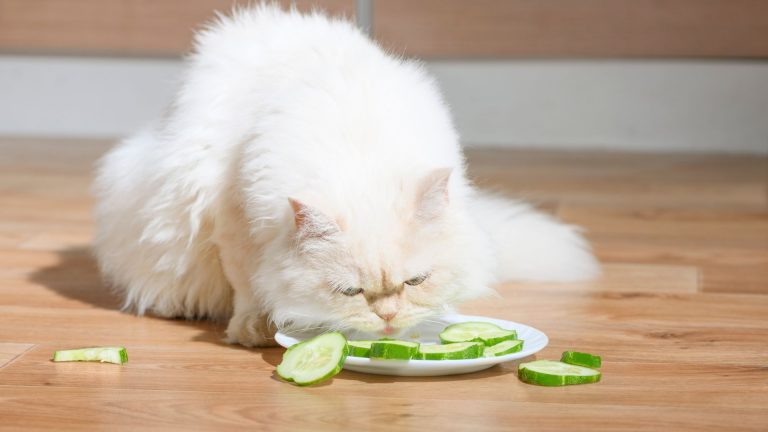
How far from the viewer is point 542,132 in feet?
15.5

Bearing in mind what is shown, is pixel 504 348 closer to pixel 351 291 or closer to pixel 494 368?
pixel 494 368

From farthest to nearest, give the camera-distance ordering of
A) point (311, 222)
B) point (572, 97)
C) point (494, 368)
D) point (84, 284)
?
point (572, 97)
point (84, 284)
point (494, 368)
point (311, 222)

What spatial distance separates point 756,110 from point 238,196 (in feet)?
10.3

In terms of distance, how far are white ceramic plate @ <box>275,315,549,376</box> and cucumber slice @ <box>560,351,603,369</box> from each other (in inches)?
1.9

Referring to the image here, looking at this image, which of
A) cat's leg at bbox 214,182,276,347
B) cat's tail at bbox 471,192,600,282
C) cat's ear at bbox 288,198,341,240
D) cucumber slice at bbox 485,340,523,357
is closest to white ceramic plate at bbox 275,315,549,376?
cucumber slice at bbox 485,340,523,357

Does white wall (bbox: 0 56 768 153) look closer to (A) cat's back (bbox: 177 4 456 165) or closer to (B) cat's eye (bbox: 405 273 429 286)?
(A) cat's back (bbox: 177 4 456 165)

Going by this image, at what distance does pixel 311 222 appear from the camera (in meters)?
1.64

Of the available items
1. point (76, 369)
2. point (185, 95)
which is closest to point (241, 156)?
point (185, 95)

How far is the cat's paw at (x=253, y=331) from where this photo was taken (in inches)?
77.5

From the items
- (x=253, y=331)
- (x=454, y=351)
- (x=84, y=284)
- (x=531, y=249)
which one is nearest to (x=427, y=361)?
(x=454, y=351)

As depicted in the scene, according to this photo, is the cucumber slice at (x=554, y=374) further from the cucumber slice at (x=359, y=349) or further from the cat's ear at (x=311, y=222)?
the cat's ear at (x=311, y=222)

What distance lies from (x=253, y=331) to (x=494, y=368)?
1.39 feet

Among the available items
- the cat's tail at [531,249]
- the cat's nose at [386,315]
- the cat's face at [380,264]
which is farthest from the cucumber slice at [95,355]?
the cat's tail at [531,249]

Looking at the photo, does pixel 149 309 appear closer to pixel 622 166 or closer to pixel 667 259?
pixel 667 259
